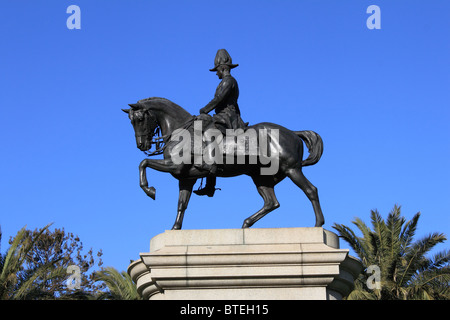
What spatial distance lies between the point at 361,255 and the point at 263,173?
1156cm

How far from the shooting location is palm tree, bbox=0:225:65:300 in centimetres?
1620

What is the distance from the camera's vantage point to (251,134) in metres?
10.6

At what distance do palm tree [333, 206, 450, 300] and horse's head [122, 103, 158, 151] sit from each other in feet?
36.1

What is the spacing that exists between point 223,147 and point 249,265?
209 centimetres

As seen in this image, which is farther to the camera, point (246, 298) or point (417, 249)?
point (417, 249)

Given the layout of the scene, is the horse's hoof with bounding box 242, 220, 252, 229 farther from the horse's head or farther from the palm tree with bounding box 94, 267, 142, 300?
the palm tree with bounding box 94, 267, 142, 300

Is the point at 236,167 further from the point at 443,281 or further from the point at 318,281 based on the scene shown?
the point at 443,281

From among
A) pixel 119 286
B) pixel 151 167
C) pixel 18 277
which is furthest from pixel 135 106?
pixel 119 286

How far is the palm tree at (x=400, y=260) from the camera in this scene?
20.1 m

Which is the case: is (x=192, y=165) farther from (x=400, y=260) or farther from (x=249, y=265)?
(x=400, y=260)

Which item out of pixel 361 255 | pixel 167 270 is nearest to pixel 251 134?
pixel 167 270

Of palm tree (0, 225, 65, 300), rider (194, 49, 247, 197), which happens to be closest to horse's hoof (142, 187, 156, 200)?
rider (194, 49, 247, 197)

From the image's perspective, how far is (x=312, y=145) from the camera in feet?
36.2
